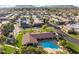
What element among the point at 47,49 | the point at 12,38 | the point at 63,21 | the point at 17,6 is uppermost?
the point at 17,6

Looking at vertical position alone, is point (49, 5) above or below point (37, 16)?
above

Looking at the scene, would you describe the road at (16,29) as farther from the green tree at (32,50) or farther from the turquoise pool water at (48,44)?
the turquoise pool water at (48,44)

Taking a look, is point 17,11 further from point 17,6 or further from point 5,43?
Answer: point 5,43

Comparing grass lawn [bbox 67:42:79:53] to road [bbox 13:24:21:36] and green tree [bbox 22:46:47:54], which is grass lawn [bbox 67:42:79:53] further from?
road [bbox 13:24:21:36]

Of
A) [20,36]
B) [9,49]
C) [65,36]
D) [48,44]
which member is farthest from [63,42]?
[9,49]

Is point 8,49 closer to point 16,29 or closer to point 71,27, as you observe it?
point 16,29

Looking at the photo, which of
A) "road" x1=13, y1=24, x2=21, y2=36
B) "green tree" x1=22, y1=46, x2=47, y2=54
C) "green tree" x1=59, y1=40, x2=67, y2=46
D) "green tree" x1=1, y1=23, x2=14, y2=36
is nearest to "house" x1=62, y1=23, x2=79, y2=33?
"green tree" x1=59, y1=40, x2=67, y2=46
